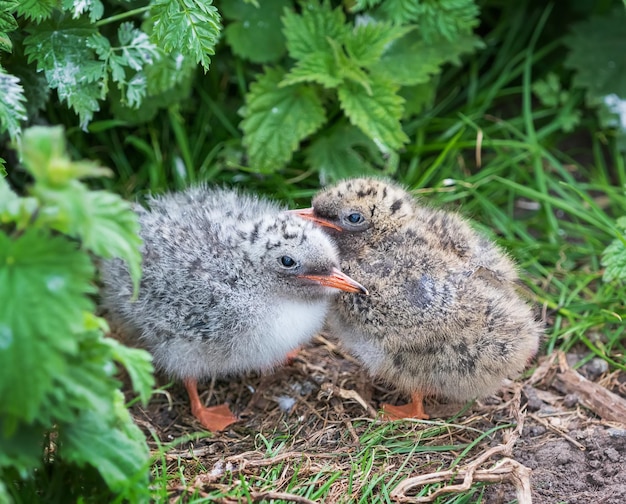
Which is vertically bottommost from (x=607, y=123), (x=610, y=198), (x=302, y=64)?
(x=610, y=198)

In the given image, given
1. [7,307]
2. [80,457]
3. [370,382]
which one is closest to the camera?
[7,307]

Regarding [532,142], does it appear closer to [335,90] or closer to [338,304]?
[335,90]

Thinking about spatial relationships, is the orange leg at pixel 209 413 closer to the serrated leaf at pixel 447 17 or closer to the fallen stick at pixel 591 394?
the fallen stick at pixel 591 394

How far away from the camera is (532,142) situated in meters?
5.43

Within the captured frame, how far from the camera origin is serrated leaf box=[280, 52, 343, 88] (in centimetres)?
480

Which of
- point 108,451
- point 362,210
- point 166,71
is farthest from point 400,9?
point 108,451

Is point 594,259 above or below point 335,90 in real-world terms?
below

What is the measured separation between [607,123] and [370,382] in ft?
8.12

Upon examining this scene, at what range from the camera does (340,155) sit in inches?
205

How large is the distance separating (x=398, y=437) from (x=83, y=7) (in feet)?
7.83

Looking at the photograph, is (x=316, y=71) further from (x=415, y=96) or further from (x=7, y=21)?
(x=7, y=21)

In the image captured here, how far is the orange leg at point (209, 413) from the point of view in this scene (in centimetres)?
415

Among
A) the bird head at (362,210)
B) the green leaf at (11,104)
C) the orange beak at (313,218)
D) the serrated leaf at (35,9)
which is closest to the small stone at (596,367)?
the bird head at (362,210)

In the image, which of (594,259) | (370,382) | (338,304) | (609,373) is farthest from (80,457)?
(594,259)
